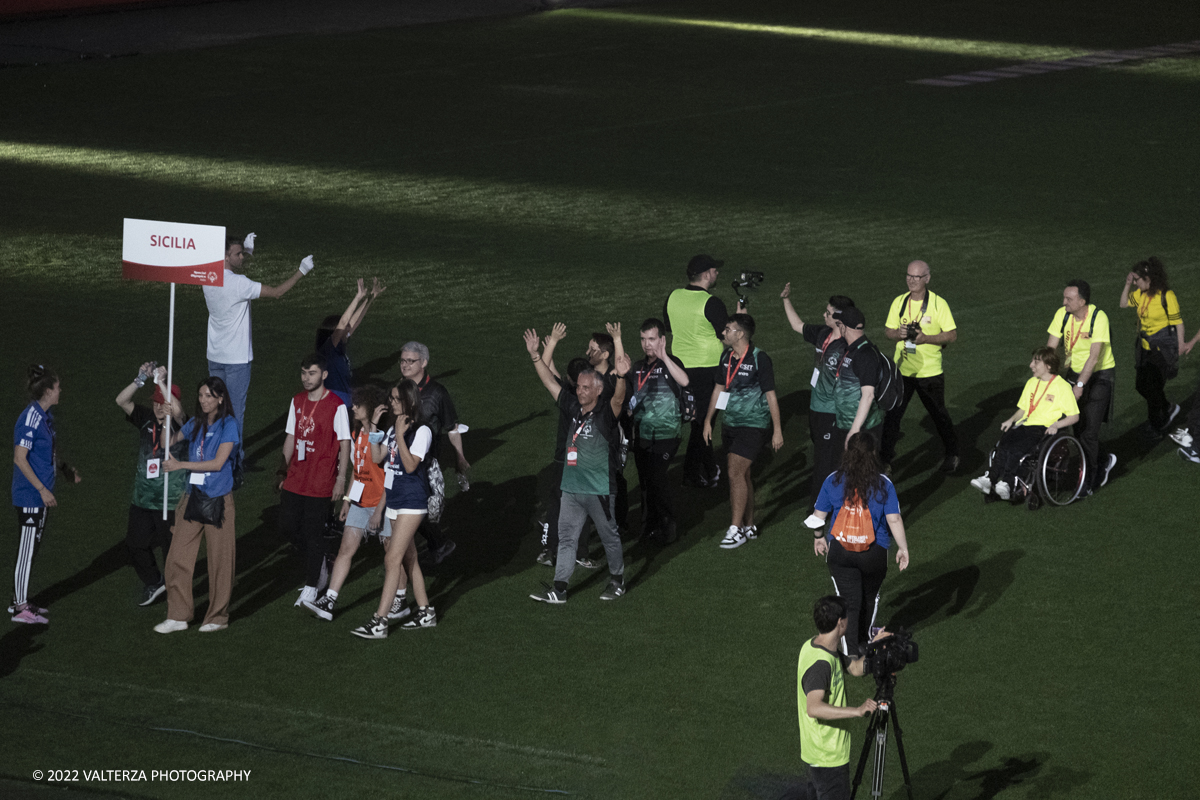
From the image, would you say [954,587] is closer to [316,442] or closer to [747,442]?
[747,442]

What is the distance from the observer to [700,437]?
1455cm

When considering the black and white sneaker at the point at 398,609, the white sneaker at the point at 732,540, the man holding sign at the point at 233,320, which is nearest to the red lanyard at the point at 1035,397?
the white sneaker at the point at 732,540

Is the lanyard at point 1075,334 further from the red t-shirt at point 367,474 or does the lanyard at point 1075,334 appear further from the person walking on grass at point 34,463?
the person walking on grass at point 34,463

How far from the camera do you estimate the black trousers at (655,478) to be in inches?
504

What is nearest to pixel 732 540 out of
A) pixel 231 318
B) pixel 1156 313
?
pixel 231 318

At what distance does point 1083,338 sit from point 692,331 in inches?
147

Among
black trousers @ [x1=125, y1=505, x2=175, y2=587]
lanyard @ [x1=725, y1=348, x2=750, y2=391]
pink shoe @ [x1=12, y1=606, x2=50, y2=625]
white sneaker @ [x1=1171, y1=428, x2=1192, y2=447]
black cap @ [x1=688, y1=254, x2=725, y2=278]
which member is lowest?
pink shoe @ [x1=12, y1=606, x2=50, y2=625]

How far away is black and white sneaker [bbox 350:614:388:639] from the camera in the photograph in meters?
11.4

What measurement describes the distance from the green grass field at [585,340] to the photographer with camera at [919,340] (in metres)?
0.80

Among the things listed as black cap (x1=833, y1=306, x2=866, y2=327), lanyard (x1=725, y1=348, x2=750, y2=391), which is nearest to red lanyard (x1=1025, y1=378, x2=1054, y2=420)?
black cap (x1=833, y1=306, x2=866, y2=327)

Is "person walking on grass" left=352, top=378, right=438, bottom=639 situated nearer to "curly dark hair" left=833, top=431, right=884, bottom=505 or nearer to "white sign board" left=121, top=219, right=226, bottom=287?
"white sign board" left=121, top=219, right=226, bottom=287

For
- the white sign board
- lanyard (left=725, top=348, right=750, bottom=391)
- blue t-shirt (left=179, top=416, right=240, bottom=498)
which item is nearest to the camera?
blue t-shirt (left=179, top=416, right=240, bottom=498)

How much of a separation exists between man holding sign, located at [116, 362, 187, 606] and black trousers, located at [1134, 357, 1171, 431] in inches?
387

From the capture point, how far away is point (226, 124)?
32.3 m
